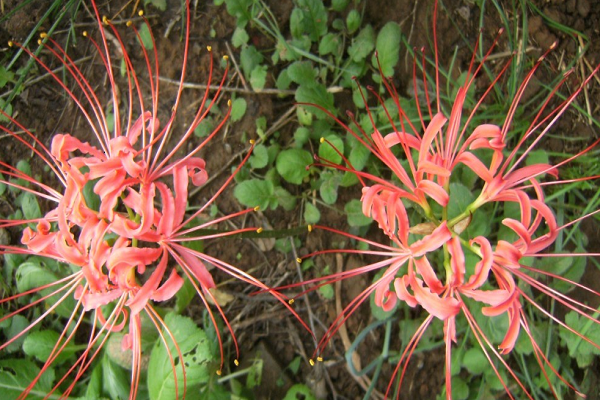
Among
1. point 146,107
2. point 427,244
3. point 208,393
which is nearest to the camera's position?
point 427,244

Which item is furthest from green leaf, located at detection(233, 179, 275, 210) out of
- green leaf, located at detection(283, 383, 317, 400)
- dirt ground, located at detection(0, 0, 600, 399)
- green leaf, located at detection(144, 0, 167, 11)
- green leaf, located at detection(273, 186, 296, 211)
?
green leaf, located at detection(144, 0, 167, 11)

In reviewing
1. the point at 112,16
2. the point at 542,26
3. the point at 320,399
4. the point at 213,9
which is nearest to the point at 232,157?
the point at 213,9

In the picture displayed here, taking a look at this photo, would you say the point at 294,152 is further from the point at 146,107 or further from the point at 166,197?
the point at 166,197

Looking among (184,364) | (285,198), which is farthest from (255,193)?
(184,364)

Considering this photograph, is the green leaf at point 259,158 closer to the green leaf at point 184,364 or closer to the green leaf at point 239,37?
the green leaf at point 239,37

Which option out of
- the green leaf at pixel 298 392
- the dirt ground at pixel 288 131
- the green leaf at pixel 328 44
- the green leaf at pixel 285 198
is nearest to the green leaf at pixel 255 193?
the green leaf at pixel 285 198

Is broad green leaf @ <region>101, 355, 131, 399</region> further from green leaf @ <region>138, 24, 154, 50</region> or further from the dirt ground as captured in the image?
green leaf @ <region>138, 24, 154, 50</region>
